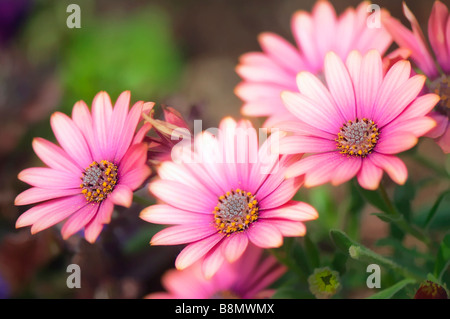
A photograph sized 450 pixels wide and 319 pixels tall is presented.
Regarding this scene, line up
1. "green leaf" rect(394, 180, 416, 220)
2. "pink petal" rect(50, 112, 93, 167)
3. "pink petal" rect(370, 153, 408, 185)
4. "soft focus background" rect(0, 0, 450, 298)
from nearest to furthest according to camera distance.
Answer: "pink petal" rect(370, 153, 408, 185)
"pink petal" rect(50, 112, 93, 167)
"green leaf" rect(394, 180, 416, 220)
"soft focus background" rect(0, 0, 450, 298)

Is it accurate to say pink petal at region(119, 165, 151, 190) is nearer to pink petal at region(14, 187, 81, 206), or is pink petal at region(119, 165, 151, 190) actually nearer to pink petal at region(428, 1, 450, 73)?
pink petal at region(14, 187, 81, 206)

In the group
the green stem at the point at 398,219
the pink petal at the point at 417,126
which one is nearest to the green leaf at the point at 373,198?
the green stem at the point at 398,219

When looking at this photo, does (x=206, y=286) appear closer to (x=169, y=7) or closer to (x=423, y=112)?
(x=423, y=112)

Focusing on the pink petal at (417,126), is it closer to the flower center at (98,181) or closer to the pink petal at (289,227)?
the pink petal at (289,227)

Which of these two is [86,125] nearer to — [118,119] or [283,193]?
[118,119]

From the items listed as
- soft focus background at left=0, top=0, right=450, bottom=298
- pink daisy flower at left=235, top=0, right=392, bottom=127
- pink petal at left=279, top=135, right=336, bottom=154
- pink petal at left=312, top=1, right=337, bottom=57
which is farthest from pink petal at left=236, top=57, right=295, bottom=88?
pink petal at left=279, top=135, right=336, bottom=154
